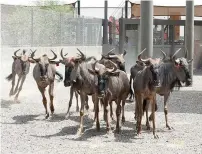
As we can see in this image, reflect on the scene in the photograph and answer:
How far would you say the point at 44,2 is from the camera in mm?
47781

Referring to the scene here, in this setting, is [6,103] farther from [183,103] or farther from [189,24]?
[189,24]

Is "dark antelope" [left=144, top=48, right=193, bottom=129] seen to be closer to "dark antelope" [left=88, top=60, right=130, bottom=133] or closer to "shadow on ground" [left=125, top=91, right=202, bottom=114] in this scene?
"dark antelope" [left=88, top=60, right=130, bottom=133]

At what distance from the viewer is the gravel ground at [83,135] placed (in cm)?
802

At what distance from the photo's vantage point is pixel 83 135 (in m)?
9.17

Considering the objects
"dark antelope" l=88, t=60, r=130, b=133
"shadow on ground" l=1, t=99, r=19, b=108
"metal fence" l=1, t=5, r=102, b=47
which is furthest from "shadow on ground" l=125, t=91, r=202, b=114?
"metal fence" l=1, t=5, r=102, b=47

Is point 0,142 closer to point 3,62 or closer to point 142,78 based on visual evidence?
point 142,78

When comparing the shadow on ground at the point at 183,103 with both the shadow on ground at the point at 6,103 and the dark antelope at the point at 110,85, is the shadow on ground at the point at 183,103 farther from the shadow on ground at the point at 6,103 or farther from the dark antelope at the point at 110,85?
the shadow on ground at the point at 6,103

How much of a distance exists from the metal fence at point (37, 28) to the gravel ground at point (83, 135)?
0.89 metres

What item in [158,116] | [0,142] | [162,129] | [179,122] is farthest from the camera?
[158,116]

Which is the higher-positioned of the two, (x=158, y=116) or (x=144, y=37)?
(x=144, y=37)

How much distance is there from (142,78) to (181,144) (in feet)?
5.03

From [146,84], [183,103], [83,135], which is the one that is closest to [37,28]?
[183,103]

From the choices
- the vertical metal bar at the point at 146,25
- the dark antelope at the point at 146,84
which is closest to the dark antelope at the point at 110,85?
the dark antelope at the point at 146,84

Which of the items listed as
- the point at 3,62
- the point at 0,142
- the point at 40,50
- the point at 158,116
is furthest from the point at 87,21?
the point at 0,142
